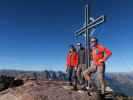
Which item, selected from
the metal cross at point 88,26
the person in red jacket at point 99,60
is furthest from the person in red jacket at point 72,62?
the person in red jacket at point 99,60

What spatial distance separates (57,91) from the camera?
923 cm

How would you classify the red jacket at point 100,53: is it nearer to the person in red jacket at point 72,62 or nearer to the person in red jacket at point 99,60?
the person in red jacket at point 99,60

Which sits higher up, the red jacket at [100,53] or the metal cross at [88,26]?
the metal cross at [88,26]

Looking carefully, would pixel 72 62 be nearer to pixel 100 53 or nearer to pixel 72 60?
pixel 72 60

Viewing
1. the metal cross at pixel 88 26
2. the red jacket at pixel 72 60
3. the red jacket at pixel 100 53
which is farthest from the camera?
the red jacket at pixel 72 60

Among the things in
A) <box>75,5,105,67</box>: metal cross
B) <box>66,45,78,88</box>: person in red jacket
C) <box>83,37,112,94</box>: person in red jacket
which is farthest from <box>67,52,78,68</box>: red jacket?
<box>83,37,112,94</box>: person in red jacket

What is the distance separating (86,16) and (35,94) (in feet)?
20.5

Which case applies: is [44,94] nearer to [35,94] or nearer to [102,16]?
[35,94]

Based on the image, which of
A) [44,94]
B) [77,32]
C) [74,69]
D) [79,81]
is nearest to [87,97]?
[44,94]

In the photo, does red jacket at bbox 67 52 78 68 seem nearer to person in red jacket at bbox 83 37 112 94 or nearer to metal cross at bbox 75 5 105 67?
metal cross at bbox 75 5 105 67

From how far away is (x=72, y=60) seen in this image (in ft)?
46.3

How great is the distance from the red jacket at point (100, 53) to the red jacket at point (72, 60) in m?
5.14

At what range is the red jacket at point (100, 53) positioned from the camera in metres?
8.55

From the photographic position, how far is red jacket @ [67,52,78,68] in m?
14.1
